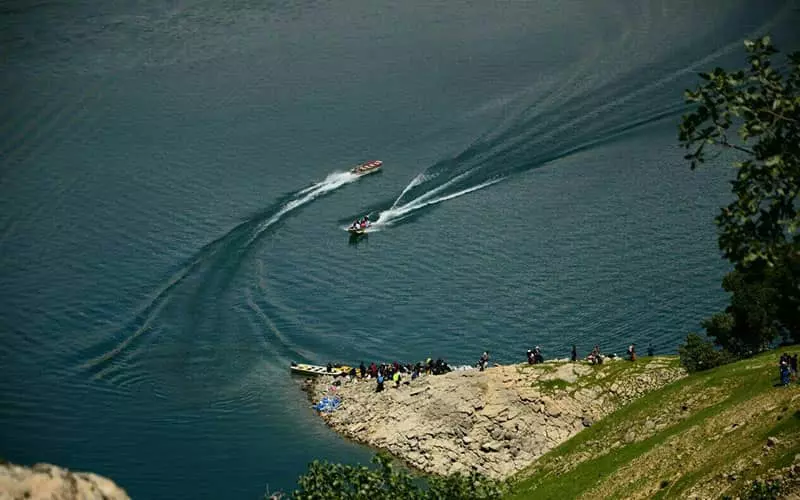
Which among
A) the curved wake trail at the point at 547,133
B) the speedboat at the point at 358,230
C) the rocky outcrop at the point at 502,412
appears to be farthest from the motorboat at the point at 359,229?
the rocky outcrop at the point at 502,412

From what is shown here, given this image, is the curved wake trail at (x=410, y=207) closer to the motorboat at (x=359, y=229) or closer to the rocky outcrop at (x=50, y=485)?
the motorboat at (x=359, y=229)

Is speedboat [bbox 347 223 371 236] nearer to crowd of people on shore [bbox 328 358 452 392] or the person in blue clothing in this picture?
crowd of people on shore [bbox 328 358 452 392]

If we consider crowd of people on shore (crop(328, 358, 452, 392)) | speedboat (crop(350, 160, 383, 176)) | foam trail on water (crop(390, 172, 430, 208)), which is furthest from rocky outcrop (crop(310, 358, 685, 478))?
speedboat (crop(350, 160, 383, 176))

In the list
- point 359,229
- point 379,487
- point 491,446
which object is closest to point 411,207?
point 359,229

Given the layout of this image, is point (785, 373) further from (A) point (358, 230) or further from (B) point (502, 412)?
(A) point (358, 230)

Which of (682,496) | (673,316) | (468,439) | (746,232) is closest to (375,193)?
(673,316)

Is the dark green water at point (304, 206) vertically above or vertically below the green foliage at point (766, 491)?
above

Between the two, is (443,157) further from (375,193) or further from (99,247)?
(99,247)
